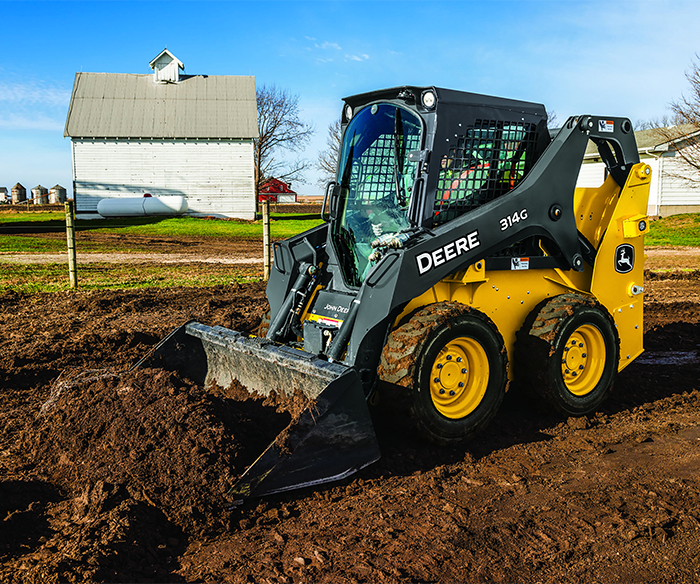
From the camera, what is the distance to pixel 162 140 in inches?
1357

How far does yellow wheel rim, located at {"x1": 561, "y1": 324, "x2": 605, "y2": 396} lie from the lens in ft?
17.0

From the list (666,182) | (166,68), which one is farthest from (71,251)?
(666,182)

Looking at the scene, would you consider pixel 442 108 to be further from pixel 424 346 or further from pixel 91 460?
pixel 91 460

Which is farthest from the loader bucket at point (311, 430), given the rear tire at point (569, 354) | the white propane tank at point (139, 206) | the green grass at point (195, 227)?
the white propane tank at point (139, 206)

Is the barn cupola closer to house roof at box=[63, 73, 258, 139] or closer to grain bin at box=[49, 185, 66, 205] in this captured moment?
house roof at box=[63, 73, 258, 139]

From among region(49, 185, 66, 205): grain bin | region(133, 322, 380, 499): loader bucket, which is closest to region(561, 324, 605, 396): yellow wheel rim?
region(133, 322, 380, 499): loader bucket

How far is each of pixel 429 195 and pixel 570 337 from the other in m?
1.68

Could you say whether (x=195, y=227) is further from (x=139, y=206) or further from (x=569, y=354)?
(x=569, y=354)

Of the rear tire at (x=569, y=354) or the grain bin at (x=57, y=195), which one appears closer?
the rear tire at (x=569, y=354)

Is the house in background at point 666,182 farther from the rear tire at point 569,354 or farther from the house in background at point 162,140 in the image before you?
the rear tire at point 569,354

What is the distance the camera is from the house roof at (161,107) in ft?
113

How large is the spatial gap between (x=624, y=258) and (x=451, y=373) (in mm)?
2287

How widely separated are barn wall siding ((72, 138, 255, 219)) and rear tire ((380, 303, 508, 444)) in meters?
31.9

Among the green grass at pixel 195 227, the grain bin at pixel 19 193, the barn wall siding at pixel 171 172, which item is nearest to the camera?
the green grass at pixel 195 227
